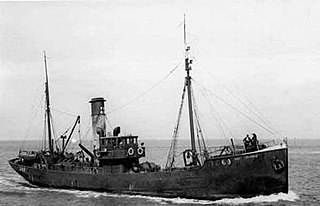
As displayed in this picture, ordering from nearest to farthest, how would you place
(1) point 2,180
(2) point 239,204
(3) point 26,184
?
(2) point 239,204 → (3) point 26,184 → (1) point 2,180

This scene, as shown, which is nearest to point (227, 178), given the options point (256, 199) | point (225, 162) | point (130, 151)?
point (225, 162)

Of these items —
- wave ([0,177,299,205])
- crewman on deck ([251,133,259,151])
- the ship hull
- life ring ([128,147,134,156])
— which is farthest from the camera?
life ring ([128,147,134,156])

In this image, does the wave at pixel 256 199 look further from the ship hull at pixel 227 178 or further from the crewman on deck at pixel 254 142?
the crewman on deck at pixel 254 142

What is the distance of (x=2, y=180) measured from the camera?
50.9 metres

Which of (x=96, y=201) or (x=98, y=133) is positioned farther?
(x=98, y=133)

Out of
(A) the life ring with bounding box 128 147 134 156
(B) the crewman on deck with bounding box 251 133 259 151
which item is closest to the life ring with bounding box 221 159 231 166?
(B) the crewman on deck with bounding box 251 133 259 151

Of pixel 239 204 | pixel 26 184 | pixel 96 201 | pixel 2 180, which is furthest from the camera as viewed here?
pixel 2 180

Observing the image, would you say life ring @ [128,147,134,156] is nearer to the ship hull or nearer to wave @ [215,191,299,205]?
the ship hull

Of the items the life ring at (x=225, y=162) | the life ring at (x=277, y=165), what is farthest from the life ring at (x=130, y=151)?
the life ring at (x=277, y=165)

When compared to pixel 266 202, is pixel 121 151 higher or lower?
higher

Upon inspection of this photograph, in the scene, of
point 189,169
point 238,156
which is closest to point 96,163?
point 189,169

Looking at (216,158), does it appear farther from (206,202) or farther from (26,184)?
(26,184)

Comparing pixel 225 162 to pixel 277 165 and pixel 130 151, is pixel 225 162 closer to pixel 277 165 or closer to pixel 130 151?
pixel 277 165

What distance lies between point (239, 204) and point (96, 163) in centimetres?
1283
